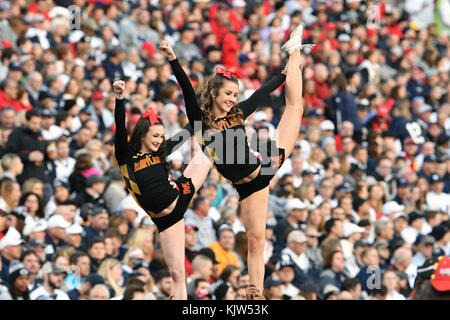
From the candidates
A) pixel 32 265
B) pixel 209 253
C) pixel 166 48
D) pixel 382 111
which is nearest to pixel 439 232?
pixel 382 111

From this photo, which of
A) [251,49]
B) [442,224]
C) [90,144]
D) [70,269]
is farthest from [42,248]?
[251,49]

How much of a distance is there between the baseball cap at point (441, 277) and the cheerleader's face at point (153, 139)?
2.85 meters

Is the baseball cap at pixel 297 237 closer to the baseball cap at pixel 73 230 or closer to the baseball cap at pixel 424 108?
the baseball cap at pixel 73 230

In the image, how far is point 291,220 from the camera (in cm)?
1156

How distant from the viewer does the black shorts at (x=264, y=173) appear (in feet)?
24.9

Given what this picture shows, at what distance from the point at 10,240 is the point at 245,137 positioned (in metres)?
3.33

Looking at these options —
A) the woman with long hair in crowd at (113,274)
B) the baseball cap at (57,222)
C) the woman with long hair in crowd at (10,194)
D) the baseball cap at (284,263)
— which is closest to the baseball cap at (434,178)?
the baseball cap at (284,263)

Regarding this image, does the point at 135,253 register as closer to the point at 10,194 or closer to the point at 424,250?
the point at 10,194

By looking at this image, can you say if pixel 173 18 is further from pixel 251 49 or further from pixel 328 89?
pixel 328 89

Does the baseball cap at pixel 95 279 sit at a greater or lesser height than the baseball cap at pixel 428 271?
greater

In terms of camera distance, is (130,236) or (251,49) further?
(251,49)

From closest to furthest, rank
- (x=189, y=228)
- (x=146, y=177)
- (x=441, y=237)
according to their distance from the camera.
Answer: (x=146, y=177), (x=189, y=228), (x=441, y=237)
